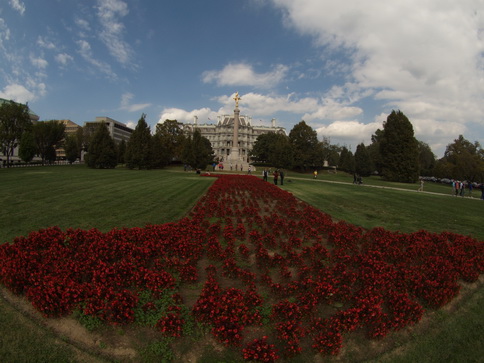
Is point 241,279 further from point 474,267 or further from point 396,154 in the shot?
point 396,154

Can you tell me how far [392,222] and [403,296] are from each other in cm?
927

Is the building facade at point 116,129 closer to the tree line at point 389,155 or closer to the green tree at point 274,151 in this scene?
the green tree at point 274,151

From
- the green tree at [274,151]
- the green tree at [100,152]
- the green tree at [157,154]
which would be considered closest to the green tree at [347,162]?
the green tree at [274,151]

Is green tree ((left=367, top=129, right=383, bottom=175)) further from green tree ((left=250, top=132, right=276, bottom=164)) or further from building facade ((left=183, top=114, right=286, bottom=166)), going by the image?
building facade ((left=183, top=114, right=286, bottom=166))

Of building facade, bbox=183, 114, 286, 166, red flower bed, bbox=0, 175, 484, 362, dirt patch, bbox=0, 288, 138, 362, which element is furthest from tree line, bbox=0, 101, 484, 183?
building facade, bbox=183, 114, 286, 166

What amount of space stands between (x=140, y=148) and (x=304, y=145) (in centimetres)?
4294

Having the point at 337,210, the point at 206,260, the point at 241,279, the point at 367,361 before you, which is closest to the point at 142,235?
the point at 206,260

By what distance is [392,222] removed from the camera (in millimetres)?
13891

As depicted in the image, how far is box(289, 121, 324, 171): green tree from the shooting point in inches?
2945

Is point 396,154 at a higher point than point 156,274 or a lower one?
higher

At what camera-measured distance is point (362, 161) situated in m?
76.6

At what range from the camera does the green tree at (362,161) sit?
251ft

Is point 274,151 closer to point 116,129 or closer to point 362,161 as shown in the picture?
point 362,161

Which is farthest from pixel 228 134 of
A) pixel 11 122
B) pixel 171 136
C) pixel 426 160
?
pixel 11 122
